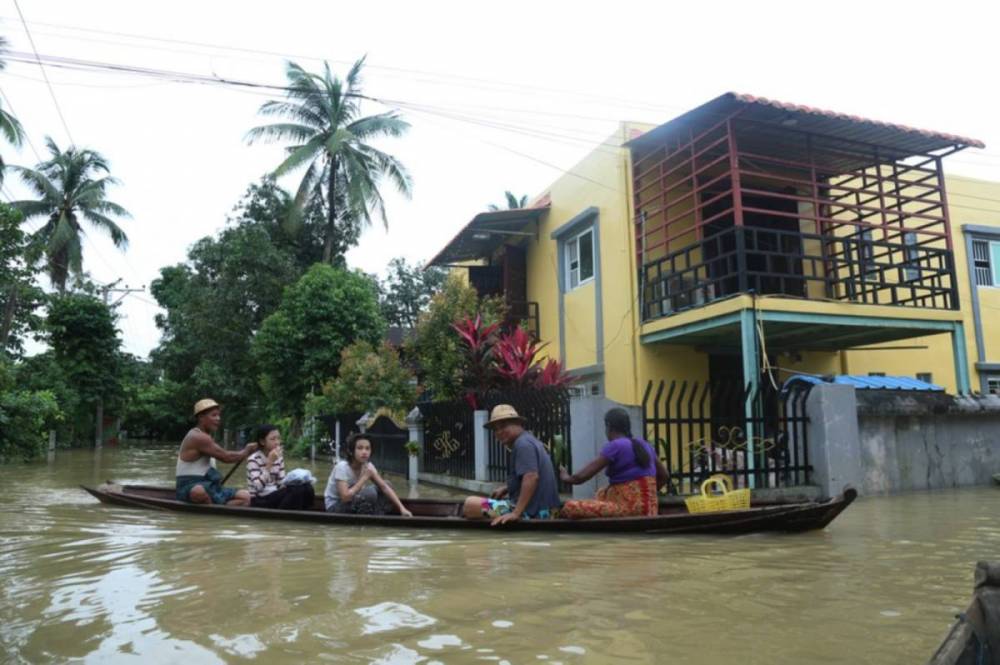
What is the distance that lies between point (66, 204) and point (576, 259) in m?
23.8

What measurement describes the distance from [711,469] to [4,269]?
16.8 meters

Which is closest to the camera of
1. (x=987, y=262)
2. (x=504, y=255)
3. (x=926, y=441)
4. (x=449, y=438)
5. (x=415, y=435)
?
(x=926, y=441)

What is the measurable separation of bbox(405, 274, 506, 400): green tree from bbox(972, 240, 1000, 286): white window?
34.5 feet

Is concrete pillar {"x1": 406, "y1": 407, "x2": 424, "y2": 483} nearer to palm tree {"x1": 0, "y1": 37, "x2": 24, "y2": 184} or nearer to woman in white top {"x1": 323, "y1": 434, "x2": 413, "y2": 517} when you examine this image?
woman in white top {"x1": 323, "y1": 434, "x2": 413, "y2": 517}

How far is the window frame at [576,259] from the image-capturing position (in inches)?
A: 607

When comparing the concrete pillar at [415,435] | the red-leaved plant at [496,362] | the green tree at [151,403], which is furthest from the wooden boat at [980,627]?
the green tree at [151,403]

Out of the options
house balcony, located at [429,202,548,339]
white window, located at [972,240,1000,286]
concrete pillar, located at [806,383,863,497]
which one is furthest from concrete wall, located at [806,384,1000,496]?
house balcony, located at [429,202,548,339]

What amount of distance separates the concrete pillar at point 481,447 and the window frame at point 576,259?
4948mm

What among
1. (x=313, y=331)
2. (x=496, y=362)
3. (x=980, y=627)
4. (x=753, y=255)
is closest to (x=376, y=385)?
(x=313, y=331)

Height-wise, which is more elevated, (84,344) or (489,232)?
(489,232)

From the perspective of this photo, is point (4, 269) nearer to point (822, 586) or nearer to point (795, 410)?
point (795, 410)

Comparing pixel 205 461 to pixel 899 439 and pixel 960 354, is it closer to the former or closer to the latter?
pixel 899 439

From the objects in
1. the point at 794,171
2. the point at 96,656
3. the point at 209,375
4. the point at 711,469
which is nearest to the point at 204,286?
the point at 209,375

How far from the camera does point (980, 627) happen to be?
260 cm
